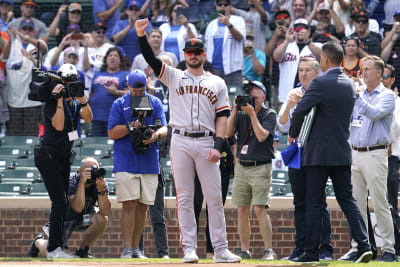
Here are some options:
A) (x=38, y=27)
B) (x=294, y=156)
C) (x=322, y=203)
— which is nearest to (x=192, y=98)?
(x=294, y=156)

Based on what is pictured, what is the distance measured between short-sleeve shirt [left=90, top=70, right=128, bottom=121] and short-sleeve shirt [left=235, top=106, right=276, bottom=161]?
148 inches

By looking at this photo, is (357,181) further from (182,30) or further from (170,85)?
(182,30)

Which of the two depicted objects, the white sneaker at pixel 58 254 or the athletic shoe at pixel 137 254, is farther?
the athletic shoe at pixel 137 254

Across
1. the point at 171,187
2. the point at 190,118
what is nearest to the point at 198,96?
the point at 190,118

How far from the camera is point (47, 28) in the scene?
14.2 m

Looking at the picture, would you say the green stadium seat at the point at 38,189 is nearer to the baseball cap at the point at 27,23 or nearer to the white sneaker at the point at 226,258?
the baseball cap at the point at 27,23

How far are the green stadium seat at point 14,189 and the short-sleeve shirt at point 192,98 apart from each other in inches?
167

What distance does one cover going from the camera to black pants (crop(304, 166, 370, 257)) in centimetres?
663

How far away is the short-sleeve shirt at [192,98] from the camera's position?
23.0ft

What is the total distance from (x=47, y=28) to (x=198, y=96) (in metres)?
7.81

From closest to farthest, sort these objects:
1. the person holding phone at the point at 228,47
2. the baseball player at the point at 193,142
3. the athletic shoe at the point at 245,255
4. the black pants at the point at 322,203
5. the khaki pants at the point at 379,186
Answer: the black pants at the point at 322,203 → the baseball player at the point at 193,142 → the khaki pants at the point at 379,186 → the athletic shoe at the point at 245,255 → the person holding phone at the point at 228,47

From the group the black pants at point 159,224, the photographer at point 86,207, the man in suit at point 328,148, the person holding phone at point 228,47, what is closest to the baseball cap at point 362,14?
the person holding phone at point 228,47

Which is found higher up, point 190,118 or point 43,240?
point 190,118

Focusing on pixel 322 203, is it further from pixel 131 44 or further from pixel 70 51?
pixel 131 44
